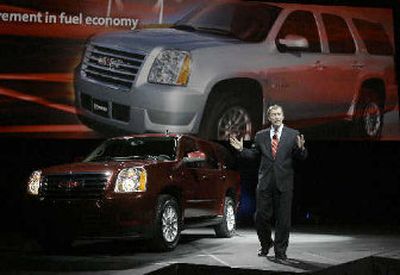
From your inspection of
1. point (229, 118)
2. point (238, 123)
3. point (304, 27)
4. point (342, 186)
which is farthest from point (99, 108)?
point (342, 186)

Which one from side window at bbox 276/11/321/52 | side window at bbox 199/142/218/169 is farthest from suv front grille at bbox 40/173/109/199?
side window at bbox 276/11/321/52

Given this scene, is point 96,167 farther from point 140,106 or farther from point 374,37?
point 374,37

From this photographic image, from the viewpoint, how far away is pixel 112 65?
11039 mm

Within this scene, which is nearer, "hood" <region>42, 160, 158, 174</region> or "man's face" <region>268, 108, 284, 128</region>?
"man's face" <region>268, 108, 284, 128</region>

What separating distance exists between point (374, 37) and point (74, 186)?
7212 millimetres

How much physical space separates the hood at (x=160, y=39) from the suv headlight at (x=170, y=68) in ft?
0.48

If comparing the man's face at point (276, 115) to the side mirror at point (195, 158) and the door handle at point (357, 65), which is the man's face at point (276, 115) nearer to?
the side mirror at point (195, 158)

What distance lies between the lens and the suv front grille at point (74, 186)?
7816mm

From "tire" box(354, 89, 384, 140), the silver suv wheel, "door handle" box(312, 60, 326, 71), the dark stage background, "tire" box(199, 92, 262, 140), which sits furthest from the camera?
the dark stage background

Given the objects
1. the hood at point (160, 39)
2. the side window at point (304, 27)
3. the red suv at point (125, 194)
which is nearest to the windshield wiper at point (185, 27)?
the hood at point (160, 39)

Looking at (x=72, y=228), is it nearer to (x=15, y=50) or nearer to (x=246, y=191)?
(x=15, y=50)

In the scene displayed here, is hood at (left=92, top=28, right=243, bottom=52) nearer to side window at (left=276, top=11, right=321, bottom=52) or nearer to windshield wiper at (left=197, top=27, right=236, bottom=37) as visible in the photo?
windshield wiper at (left=197, top=27, right=236, bottom=37)

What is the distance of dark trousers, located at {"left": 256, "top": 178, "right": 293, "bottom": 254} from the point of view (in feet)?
22.8

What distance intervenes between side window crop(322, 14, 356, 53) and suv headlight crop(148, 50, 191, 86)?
299 centimetres
